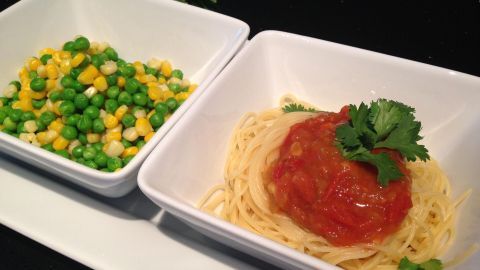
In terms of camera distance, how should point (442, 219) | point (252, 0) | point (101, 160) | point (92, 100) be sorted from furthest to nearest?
point (252, 0)
point (92, 100)
point (101, 160)
point (442, 219)

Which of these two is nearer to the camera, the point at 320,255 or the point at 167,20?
the point at 320,255

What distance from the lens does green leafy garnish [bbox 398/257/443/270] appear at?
2.21 metres

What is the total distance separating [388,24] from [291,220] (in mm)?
2752

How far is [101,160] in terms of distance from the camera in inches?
113

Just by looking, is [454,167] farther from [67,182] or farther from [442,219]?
[67,182]

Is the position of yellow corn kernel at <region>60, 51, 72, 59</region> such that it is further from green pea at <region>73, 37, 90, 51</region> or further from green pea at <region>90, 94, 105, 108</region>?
green pea at <region>90, 94, 105, 108</region>

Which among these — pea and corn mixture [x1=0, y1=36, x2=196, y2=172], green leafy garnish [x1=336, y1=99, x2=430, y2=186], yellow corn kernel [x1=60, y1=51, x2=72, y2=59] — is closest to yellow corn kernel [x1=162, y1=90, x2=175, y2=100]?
pea and corn mixture [x1=0, y1=36, x2=196, y2=172]

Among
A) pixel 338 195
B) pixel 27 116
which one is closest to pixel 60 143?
pixel 27 116

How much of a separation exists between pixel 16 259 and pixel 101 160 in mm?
789

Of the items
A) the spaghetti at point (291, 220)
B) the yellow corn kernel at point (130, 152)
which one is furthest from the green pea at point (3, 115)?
the spaghetti at point (291, 220)

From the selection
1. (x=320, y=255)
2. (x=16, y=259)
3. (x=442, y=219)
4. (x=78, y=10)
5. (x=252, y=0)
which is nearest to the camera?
(x=320, y=255)

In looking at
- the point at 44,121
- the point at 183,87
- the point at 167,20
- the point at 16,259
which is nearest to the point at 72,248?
the point at 16,259

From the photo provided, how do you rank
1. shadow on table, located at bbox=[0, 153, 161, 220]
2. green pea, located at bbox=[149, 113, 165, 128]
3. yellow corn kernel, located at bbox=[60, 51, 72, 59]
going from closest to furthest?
shadow on table, located at bbox=[0, 153, 161, 220] < green pea, located at bbox=[149, 113, 165, 128] < yellow corn kernel, located at bbox=[60, 51, 72, 59]

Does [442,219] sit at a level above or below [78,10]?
below
